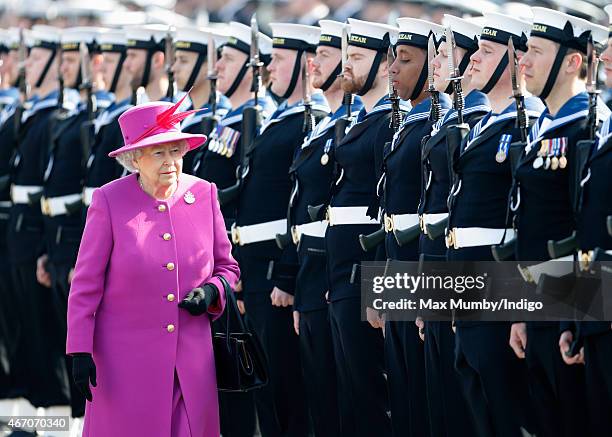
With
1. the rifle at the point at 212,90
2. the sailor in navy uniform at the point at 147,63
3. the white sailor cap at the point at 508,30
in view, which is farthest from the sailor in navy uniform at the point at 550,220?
the sailor in navy uniform at the point at 147,63

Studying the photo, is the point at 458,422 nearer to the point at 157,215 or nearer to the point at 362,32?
the point at 157,215

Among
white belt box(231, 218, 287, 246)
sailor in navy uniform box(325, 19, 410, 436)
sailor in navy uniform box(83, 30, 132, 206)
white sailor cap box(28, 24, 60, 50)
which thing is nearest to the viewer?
sailor in navy uniform box(325, 19, 410, 436)

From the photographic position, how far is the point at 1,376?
1288 cm

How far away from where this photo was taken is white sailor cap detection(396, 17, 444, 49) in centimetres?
850

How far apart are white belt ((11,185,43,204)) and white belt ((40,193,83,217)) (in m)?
0.52

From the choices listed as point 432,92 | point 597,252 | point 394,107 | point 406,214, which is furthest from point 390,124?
point 597,252

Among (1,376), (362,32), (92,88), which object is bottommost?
(1,376)

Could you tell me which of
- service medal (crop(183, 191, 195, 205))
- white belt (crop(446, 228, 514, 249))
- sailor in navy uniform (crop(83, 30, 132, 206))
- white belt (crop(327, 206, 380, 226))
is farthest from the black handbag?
sailor in navy uniform (crop(83, 30, 132, 206))

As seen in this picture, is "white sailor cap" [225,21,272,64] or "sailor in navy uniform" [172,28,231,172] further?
"sailor in navy uniform" [172,28,231,172]

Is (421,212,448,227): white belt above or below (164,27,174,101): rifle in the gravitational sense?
below

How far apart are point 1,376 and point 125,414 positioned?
6072mm

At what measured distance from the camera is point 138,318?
709 cm

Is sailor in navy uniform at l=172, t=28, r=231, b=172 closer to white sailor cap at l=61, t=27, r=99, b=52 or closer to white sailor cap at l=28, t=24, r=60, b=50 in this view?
white sailor cap at l=61, t=27, r=99, b=52

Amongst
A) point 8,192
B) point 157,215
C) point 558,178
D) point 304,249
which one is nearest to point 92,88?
point 8,192
